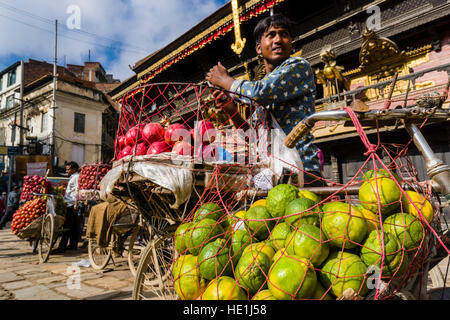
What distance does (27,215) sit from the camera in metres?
5.63

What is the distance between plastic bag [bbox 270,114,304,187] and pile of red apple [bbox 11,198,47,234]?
6079mm

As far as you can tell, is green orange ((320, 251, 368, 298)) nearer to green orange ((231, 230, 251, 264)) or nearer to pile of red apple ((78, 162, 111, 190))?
green orange ((231, 230, 251, 264))

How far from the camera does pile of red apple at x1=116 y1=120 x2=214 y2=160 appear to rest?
185cm

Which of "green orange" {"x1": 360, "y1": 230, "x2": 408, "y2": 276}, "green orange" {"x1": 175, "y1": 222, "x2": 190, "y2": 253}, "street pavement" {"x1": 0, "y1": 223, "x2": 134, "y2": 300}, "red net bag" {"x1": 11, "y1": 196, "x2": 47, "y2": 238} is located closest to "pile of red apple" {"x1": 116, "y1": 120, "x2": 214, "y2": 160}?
"green orange" {"x1": 175, "y1": 222, "x2": 190, "y2": 253}

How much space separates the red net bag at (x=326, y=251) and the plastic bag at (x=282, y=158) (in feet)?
1.18

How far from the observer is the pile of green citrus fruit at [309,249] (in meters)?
0.96

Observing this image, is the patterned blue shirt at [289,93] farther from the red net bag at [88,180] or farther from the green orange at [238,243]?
the red net bag at [88,180]

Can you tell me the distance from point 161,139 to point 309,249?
1538 millimetres

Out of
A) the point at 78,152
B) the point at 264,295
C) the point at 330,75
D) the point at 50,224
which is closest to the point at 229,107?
the point at 264,295

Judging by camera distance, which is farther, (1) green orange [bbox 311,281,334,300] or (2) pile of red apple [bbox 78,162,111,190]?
(2) pile of red apple [bbox 78,162,111,190]

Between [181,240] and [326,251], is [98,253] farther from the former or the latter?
[326,251]

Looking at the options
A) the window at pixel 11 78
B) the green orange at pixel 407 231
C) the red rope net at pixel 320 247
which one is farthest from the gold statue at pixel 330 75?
the window at pixel 11 78

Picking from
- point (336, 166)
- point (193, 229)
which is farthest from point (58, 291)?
point (336, 166)

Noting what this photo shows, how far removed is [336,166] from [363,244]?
7575mm
